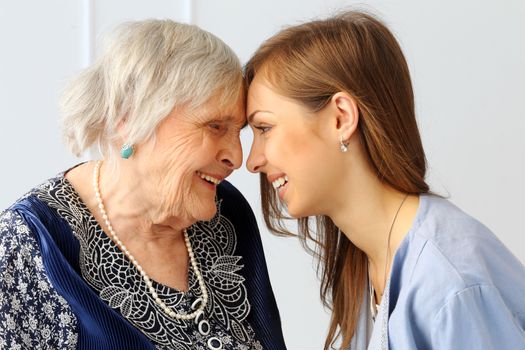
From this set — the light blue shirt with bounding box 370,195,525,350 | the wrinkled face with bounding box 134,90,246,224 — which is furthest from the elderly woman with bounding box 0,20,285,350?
the light blue shirt with bounding box 370,195,525,350

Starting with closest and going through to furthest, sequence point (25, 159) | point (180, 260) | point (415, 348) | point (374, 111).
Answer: point (415, 348) → point (374, 111) → point (180, 260) → point (25, 159)

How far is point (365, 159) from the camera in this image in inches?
73.1

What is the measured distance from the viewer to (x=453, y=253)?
1685 mm

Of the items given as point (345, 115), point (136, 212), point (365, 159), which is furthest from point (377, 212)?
point (136, 212)

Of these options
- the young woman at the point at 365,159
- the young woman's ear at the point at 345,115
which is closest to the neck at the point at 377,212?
the young woman at the point at 365,159

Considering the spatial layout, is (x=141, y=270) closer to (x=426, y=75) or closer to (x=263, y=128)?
(x=263, y=128)

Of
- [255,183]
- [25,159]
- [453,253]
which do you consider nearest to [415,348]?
[453,253]

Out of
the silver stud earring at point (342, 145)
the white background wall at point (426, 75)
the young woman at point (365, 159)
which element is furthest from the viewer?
the white background wall at point (426, 75)

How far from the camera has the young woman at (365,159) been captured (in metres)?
1.72

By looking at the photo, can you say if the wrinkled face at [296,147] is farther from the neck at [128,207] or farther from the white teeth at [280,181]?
the neck at [128,207]

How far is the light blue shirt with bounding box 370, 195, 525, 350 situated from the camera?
5.30 feet

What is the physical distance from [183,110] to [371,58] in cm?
40

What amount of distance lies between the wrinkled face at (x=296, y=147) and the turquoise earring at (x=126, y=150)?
0.26 metres

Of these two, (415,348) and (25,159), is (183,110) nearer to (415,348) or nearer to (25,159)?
(415,348)
